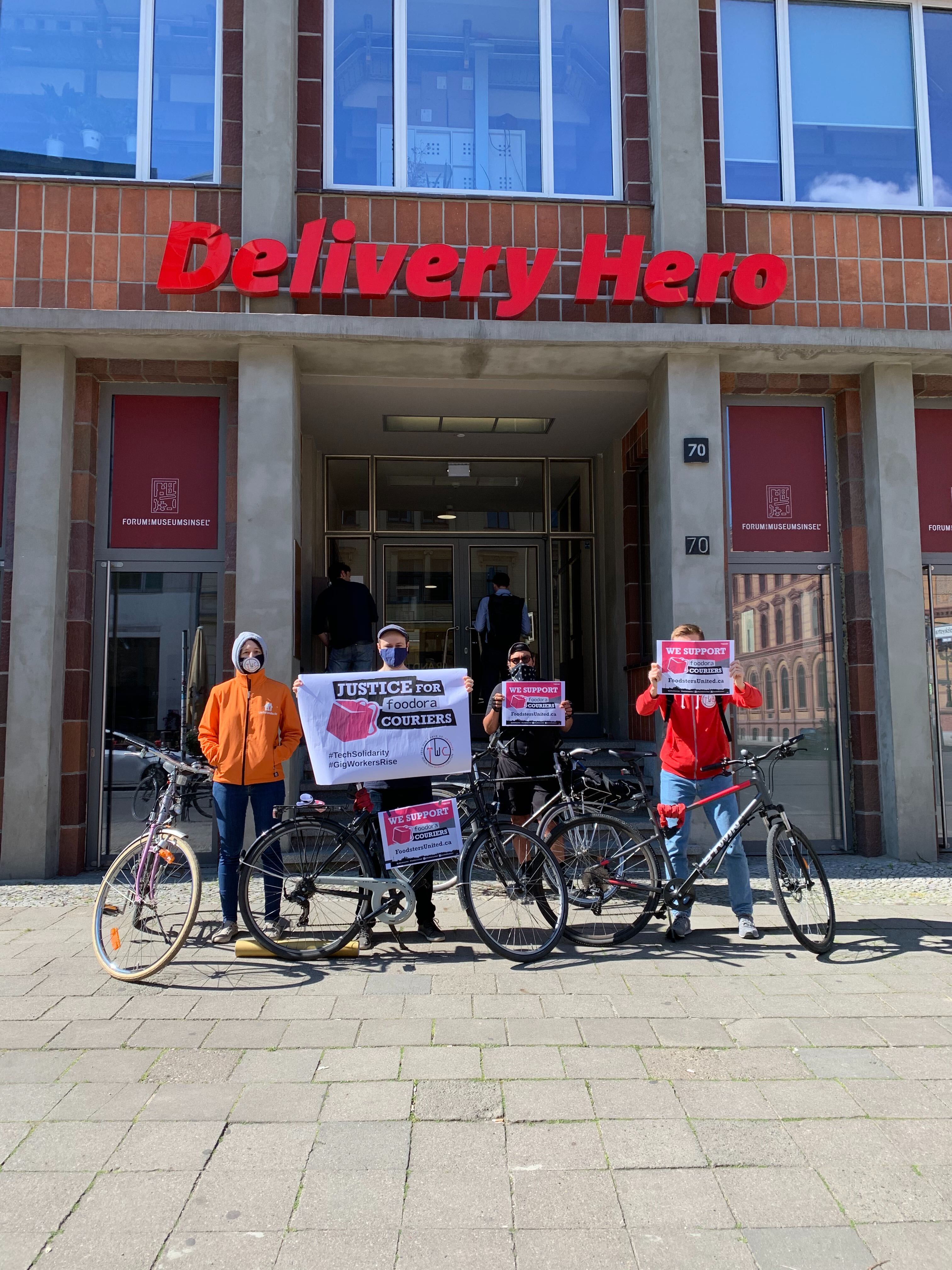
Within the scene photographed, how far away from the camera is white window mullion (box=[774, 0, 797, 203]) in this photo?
9.16 meters

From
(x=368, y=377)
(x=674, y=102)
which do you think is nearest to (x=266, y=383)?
(x=368, y=377)

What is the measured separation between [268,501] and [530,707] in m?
3.07

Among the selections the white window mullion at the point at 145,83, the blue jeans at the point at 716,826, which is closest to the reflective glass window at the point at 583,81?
the white window mullion at the point at 145,83

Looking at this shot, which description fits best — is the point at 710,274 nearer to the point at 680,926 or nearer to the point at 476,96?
the point at 476,96

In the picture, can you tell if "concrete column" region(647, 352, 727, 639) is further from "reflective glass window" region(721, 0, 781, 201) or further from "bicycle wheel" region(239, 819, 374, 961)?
"bicycle wheel" region(239, 819, 374, 961)

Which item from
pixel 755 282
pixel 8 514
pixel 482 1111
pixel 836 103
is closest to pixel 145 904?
pixel 482 1111

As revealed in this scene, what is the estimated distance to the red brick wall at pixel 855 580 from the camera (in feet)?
28.7

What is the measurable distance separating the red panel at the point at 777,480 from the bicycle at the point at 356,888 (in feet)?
14.9

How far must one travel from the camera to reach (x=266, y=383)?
8.35 metres

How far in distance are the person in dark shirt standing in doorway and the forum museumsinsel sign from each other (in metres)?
2.99

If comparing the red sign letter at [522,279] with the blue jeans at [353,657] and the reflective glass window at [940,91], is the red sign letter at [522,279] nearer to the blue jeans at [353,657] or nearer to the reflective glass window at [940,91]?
the blue jeans at [353,657]

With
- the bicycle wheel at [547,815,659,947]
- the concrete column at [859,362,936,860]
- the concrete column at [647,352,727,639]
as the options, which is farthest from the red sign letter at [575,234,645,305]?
the bicycle wheel at [547,815,659,947]

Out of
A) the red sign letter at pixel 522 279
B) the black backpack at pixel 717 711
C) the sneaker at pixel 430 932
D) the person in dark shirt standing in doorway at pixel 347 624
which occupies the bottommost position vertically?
the sneaker at pixel 430 932

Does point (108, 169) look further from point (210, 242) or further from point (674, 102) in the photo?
point (674, 102)
